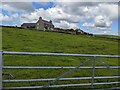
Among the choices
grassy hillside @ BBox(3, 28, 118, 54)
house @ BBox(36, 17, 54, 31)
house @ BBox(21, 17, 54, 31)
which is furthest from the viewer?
house @ BBox(36, 17, 54, 31)

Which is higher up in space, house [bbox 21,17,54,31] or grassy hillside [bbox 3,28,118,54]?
house [bbox 21,17,54,31]

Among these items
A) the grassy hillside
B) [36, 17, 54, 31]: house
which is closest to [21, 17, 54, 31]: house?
[36, 17, 54, 31]: house

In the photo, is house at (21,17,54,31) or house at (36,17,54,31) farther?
house at (36,17,54,31)

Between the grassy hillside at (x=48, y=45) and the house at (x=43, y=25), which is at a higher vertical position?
the house at (x=43, y=25)

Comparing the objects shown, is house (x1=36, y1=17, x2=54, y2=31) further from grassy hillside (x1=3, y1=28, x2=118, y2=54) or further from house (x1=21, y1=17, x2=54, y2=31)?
grassy hillside (x1=3, y1=28, x2=118, y2=54)

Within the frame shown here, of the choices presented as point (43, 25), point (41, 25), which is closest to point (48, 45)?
point (41, 25)

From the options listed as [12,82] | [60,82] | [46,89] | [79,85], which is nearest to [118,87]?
[79,85]

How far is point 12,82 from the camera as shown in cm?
789

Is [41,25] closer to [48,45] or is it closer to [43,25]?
[43,25]

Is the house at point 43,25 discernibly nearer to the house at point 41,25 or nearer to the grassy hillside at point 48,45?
the house at point 41,25

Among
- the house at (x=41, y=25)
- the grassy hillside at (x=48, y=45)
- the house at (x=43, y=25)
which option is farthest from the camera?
the house at (x=43, y=25)

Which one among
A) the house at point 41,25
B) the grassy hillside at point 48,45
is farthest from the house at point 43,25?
the grassy hillside at point 48,45

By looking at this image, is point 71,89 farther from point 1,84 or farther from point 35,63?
point 35,63

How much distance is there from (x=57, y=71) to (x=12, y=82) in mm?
3264
